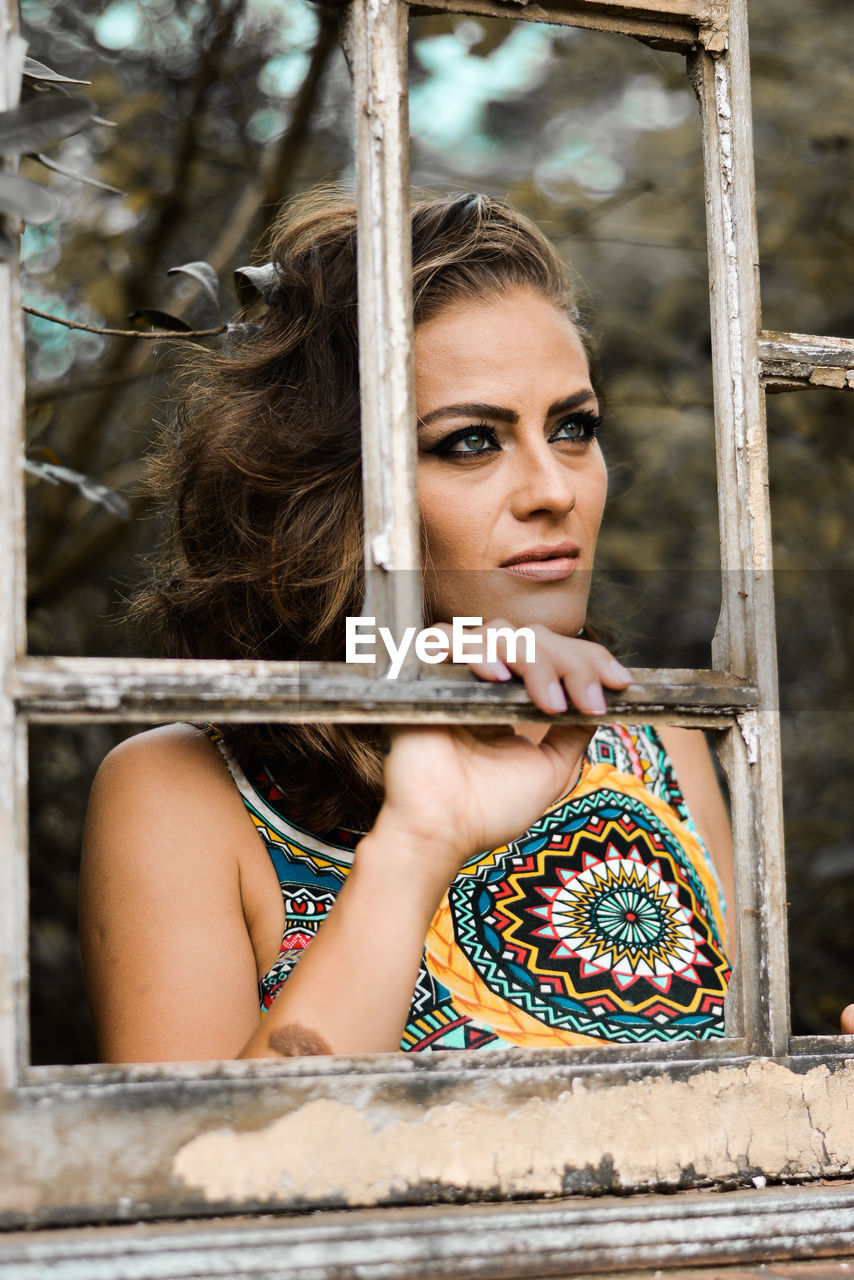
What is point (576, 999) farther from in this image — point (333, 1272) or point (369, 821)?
point (333, 1272)

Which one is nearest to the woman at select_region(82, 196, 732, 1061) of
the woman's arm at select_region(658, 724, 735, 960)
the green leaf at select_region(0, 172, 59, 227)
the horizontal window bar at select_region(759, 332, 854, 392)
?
the woman's arm at select_region(658, 724, 735, 960)

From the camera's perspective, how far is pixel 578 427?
1.85 m

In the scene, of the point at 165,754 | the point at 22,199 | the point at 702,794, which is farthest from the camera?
the point at 702,794

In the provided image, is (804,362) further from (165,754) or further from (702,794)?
(702,794)

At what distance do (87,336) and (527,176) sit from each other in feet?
5.21

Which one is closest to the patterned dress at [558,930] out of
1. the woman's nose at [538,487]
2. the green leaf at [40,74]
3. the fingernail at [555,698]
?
the woman's nose at [538,487]

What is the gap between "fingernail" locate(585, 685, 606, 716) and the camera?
962 mm

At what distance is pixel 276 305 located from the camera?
184 centimetres

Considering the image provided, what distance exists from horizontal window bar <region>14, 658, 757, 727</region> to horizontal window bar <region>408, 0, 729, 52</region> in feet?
1.82

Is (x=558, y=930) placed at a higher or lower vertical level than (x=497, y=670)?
lower

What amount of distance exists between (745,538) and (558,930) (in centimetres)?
72

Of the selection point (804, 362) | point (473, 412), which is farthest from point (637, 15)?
point (473, 412)

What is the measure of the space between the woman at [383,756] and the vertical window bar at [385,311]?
209 millimetres

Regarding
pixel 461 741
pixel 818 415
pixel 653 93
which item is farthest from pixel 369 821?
pixel 653 93
